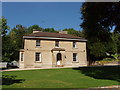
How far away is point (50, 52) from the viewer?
104ft

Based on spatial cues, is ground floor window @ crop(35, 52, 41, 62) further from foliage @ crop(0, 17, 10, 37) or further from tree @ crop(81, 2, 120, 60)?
tree @ crop(81, 2, 120, 60)

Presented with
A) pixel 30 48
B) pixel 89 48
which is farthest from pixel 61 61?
pixel 89 48

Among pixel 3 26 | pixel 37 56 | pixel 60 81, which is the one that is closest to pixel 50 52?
pixel 37 56

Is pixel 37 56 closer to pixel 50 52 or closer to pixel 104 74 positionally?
pixel 50 52

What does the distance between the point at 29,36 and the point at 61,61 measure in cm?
815

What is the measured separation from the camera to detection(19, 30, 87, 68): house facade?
29984mm

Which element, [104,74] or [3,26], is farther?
Result: [3,26]

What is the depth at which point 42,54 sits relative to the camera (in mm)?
30922

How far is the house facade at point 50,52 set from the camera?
29984mm

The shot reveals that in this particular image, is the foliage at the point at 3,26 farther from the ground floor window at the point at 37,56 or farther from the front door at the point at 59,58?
the front door at the point at 59,58

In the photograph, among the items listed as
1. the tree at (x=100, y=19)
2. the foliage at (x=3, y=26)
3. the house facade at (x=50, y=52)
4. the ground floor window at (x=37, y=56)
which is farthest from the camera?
the ground floor window at (x=37, y=56)

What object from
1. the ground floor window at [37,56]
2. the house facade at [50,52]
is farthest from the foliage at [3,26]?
the ground floor window at [37,56]

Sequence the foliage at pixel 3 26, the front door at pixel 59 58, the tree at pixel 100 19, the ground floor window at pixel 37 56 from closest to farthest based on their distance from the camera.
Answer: the tree at pixel 100 19 → the foliage at pixel 3 26 → the ground floor window at pixel 37 56 → the front door at pixel 59 58

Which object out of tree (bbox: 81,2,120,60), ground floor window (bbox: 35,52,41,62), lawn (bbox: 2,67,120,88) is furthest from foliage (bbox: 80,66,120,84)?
ground floor window (bbox: 35,52,41,62)
